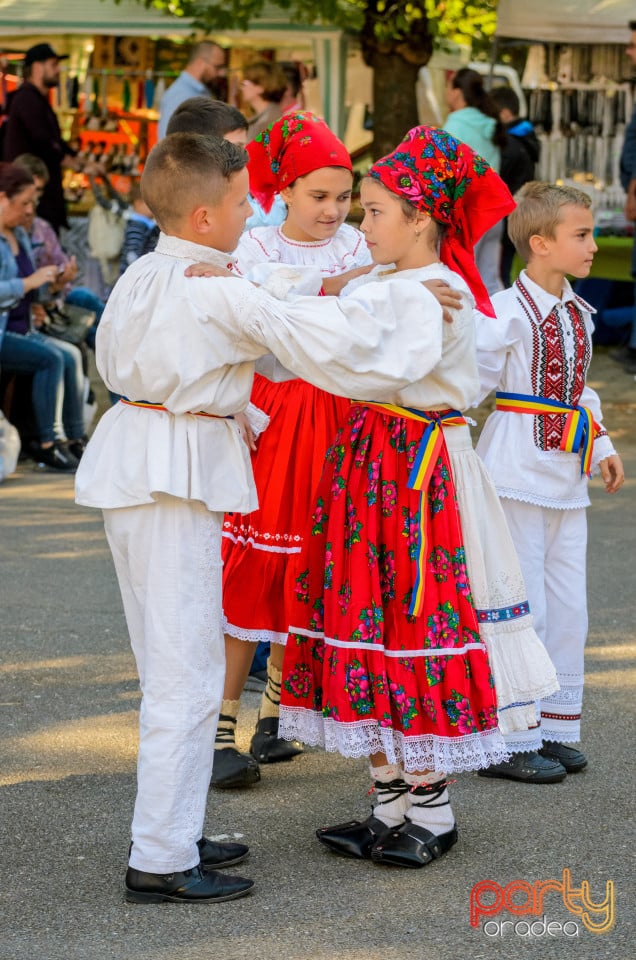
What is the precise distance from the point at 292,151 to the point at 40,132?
24.2 ft

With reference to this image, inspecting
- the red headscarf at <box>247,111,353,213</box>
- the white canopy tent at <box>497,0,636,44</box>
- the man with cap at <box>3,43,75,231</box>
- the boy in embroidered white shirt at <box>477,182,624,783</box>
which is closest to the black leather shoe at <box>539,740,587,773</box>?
the boy in embroidered white shirt at <box>477,182,624,783</box>

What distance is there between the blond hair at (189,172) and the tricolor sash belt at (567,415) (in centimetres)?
129

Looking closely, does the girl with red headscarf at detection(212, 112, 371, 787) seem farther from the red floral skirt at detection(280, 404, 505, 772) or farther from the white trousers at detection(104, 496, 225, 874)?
the white trousers at detection(104, 496, 225, 874)

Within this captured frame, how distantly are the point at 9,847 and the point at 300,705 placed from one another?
0.78 metres

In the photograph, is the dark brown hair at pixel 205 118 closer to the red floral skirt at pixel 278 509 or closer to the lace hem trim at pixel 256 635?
the red floral skirt at pixel 278 509

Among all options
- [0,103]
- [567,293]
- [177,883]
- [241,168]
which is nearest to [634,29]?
[0,103]

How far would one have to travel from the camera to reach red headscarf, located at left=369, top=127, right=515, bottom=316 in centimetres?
331

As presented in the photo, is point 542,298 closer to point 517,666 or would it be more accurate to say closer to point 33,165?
point 517,666

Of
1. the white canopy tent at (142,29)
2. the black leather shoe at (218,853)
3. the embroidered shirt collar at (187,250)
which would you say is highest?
the white canopy tent at (142,29)

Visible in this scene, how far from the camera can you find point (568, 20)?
1219 centimetres

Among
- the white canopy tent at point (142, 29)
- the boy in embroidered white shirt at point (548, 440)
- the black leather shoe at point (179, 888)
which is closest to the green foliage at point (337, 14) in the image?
the white canopy tent at point (142, 29)

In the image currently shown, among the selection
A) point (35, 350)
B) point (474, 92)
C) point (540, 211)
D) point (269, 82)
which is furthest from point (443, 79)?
point (540, 211)

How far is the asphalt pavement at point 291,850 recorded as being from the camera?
2951mm

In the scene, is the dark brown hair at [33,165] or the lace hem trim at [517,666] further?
the dark brown hair at [33,165]
